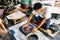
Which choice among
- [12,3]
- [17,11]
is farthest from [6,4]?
[17,11]

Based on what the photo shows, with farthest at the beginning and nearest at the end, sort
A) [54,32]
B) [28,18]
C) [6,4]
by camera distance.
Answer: [6,4]
[28,18]
[54,32]

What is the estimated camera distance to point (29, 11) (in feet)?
3.84

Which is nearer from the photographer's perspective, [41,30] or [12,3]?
[41,30]

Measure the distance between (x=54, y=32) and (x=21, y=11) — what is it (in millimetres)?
361

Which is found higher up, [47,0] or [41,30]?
[47,0]

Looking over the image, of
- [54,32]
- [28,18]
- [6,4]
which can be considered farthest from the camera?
[6,4]

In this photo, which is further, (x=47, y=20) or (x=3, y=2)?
(x=3, y=2)

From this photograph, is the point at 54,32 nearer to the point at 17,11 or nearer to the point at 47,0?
the point at 17,11

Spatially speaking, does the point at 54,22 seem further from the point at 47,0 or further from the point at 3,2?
the point at 3,2

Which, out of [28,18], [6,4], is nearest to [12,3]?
[6,4]

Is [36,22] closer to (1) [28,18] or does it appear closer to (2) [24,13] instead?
(1) [28,18]

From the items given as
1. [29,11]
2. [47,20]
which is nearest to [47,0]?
[29,11]

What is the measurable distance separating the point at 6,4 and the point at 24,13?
22cm

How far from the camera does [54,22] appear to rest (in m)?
1.08
